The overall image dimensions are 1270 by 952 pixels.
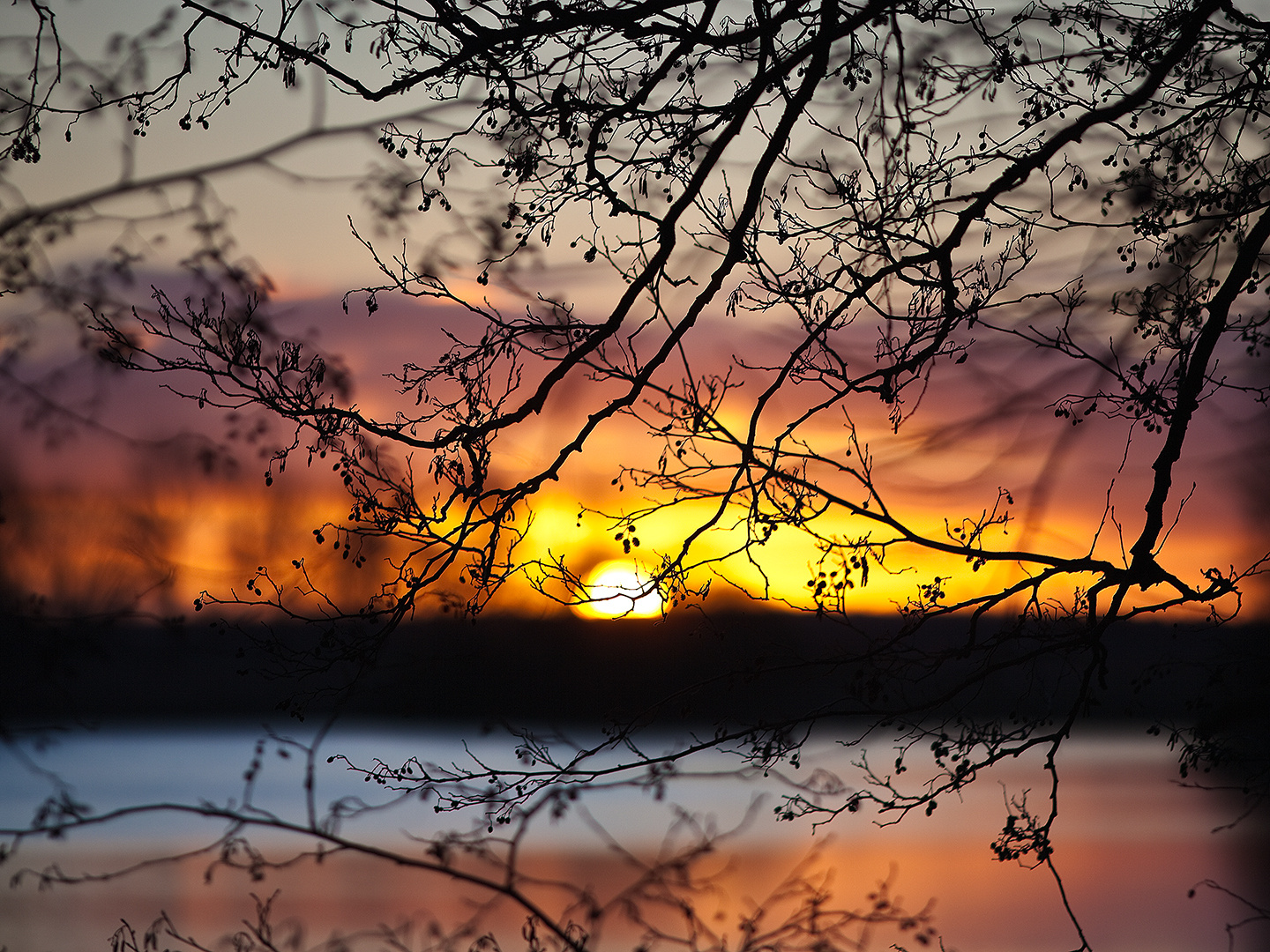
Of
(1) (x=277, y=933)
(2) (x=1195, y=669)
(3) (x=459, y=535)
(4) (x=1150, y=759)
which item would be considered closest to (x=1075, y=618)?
(2) (x=1195, y=669)

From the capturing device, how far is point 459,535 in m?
3.92

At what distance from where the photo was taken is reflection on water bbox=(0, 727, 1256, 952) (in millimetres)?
6219

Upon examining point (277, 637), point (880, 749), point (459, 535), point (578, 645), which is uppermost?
point (578, 645)

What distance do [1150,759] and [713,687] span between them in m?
18.3

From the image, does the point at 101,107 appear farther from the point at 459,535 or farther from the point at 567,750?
the point at 567,750

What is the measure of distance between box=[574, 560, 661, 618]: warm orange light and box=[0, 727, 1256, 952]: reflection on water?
70cm

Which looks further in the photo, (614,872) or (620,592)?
(614,872)

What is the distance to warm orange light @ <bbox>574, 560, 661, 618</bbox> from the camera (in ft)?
13.3

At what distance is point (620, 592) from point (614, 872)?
5888 millimetres

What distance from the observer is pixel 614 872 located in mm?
9188

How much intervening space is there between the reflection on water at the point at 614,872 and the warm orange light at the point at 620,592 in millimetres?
696

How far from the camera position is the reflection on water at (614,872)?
6219mm

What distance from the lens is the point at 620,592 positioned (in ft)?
13.2

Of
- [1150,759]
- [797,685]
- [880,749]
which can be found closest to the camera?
[797,685]
